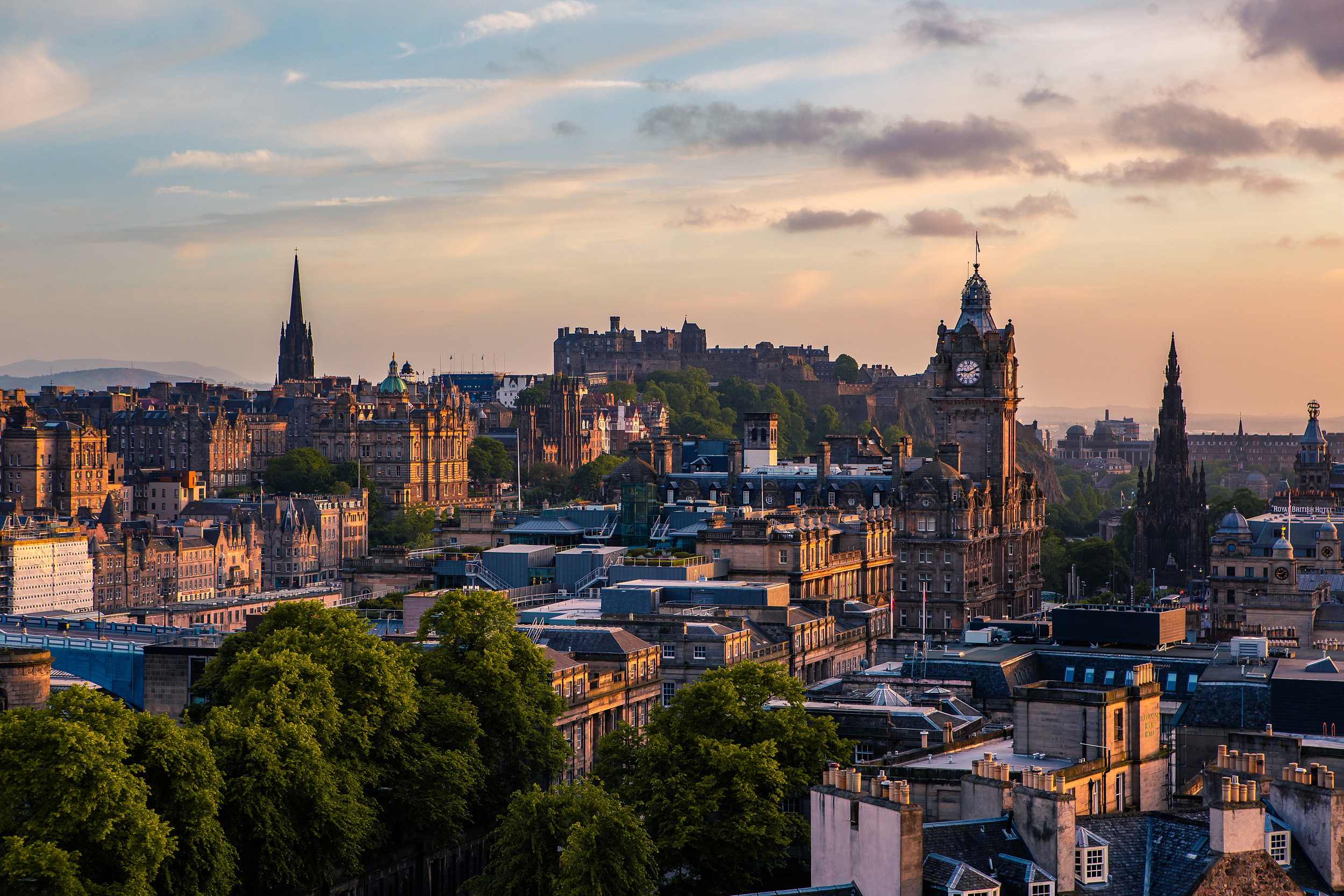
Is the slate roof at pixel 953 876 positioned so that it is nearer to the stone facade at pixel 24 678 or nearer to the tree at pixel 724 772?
the tree at pixel 724 772

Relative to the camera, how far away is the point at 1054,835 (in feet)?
152

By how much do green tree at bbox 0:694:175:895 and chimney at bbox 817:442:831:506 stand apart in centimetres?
11089

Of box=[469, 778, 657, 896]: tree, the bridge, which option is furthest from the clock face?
box=[469, 778, 657, 896]: tree

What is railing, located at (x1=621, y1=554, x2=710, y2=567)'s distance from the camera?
11600 cm

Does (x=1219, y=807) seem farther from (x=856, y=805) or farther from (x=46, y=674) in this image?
(x=46, y=674)

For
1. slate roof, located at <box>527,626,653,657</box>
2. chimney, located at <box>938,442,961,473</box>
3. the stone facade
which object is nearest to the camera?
the stone facade

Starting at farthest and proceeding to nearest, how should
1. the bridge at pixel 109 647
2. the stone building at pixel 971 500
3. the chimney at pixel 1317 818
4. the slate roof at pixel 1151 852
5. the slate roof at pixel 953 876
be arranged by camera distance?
the stone building at pixel 971 500 < the bridge at pixel 109 647 < the chimney at pixel 1317 818 < the slate roof at pixel 1151 852 < the slate roof at pixel 953 876

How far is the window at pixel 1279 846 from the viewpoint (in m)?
47.2

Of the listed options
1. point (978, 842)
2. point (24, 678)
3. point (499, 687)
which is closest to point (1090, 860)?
point (978, 842)

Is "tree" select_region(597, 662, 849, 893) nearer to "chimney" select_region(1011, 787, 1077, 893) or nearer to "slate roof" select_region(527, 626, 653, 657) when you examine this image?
"chimney" select_region(1011, 787, 1077, 893)

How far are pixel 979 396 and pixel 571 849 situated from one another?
112m

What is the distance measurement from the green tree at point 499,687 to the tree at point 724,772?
22.6ft

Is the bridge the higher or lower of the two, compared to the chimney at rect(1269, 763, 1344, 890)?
lower

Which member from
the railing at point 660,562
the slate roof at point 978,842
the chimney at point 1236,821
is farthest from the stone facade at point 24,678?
the chimney at point 1236,821
